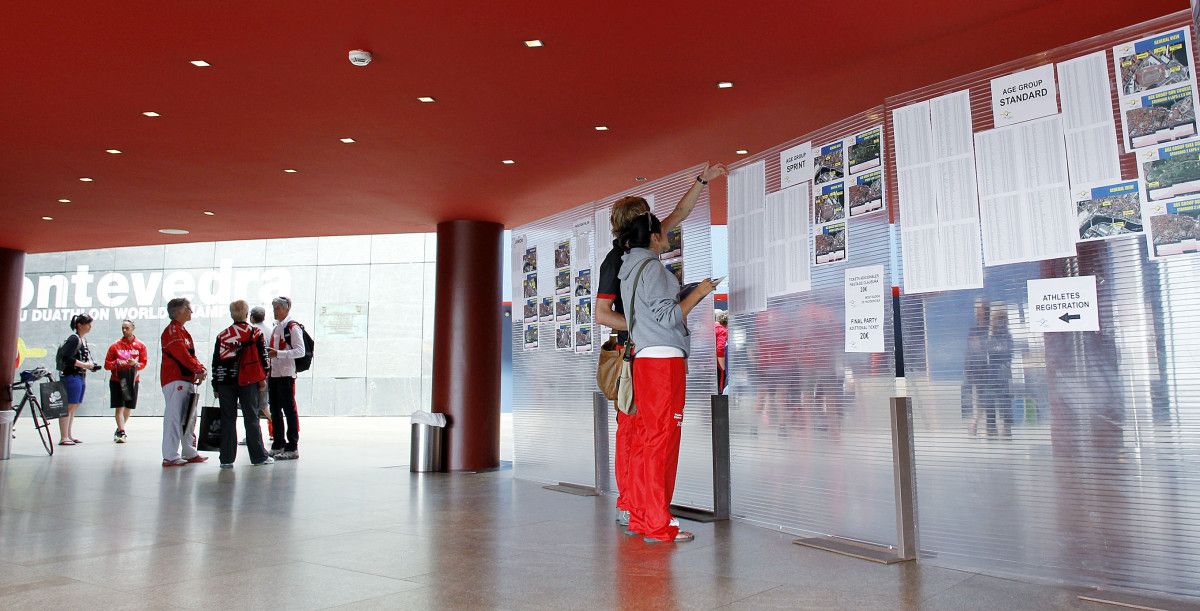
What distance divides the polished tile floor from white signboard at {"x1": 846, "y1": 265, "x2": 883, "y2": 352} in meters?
0.98

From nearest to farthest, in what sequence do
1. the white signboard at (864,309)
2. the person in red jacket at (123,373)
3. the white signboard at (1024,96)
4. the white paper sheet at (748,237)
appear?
the white signboard at (1024,96)
the white signboard at (864,309)
the white paper sheet at (748,237)
the person in red jacket at (123,373)

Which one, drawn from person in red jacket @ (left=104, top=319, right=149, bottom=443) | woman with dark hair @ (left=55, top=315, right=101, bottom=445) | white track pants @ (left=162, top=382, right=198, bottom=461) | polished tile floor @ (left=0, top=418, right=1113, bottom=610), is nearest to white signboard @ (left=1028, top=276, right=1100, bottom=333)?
polished tile floor @ (left=0, top=418, right=1113, bottom=610)

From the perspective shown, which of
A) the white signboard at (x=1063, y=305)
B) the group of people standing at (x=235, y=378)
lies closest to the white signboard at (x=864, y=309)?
the white signboard at (x=1063, y=305)

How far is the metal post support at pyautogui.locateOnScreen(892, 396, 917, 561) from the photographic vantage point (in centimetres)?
337

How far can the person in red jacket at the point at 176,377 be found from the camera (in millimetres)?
7387

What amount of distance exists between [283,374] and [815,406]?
583 cm

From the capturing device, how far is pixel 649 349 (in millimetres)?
3846

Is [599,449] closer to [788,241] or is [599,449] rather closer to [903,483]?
[788,241]

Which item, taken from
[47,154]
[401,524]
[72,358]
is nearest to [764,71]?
[401,524]

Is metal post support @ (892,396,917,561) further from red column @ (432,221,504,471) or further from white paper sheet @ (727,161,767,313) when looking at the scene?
red column @ (432,221,504,471)

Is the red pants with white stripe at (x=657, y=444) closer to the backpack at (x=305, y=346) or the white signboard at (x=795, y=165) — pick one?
the white signboard at (x=795, y=165)

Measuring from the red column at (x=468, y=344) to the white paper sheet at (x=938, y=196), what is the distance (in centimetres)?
483

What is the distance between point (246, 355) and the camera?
7.40m

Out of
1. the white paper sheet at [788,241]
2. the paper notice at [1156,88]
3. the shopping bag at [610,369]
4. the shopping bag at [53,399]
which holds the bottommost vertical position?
the shopping bag at [53,399]
